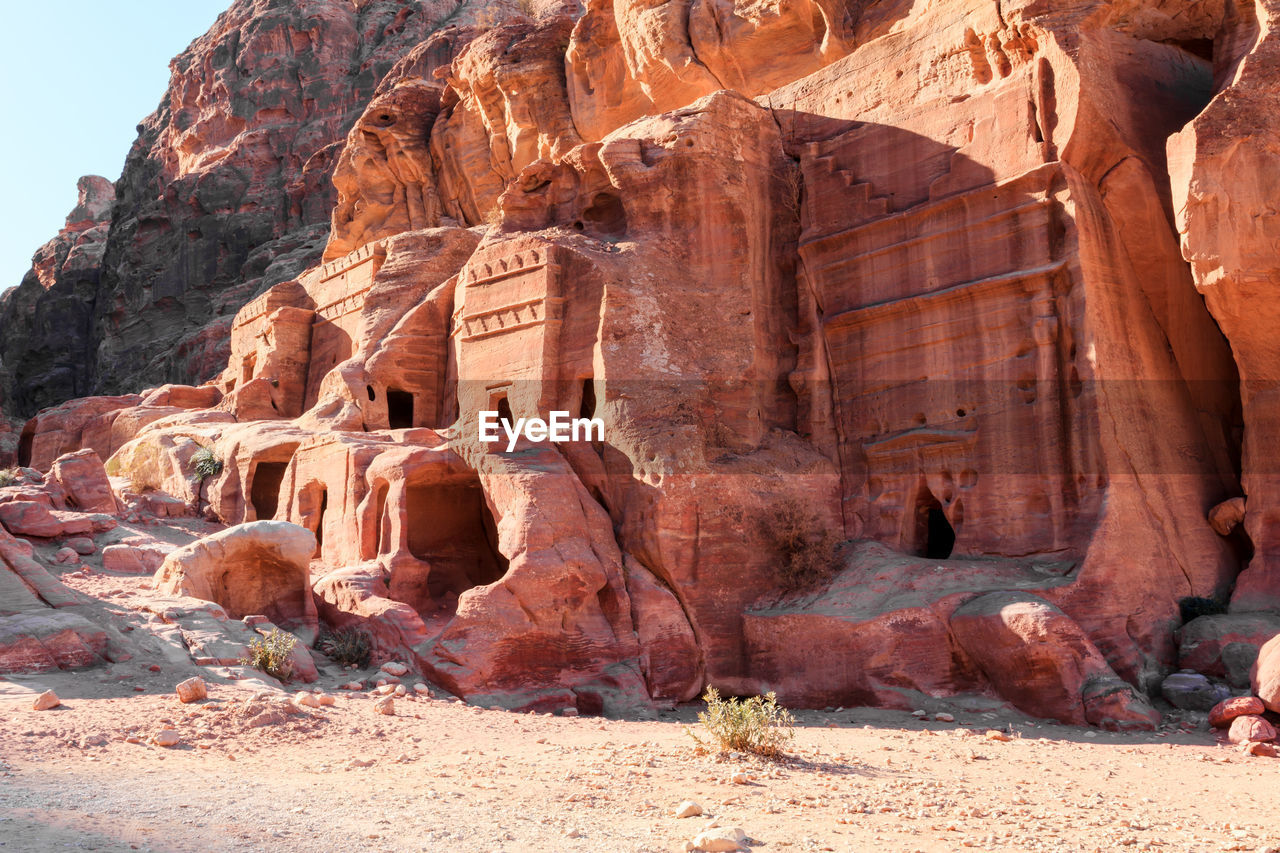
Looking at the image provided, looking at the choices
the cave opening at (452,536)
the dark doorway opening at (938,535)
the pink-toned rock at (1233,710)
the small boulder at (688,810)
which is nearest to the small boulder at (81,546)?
the cave opening at (452,536)

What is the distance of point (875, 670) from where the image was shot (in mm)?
15273

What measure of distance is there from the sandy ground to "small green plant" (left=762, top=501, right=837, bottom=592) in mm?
3497

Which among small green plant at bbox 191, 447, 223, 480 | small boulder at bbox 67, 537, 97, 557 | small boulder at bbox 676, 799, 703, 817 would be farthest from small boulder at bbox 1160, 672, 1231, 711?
small green plant at bbox 191, 447, 223, 480

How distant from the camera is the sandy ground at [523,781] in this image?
784 centimetres

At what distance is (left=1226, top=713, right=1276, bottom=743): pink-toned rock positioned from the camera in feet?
41.6

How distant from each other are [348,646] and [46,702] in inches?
201

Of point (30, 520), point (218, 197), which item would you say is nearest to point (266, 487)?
point (30, 520)

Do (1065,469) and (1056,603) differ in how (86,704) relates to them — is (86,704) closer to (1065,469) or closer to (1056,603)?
(1056,603)

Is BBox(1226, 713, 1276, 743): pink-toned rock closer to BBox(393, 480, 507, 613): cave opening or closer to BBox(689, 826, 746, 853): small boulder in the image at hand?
BBox(689, 826, 746, 853): small boulder

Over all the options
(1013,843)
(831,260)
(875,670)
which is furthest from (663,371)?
(1013,843)

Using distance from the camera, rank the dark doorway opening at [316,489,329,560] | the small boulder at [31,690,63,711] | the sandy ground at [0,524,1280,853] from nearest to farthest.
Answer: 1. the sandy ground at [0,524,1280,853]
2. the small boulder at [31,690,63,711]
3. the dark doorway opening at [316,489,329,560]

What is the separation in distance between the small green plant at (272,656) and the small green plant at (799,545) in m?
7.32

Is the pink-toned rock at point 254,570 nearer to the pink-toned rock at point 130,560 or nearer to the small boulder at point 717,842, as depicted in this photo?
the pink-toned rock at point 130,560

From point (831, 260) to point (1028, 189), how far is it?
375 centimetres
